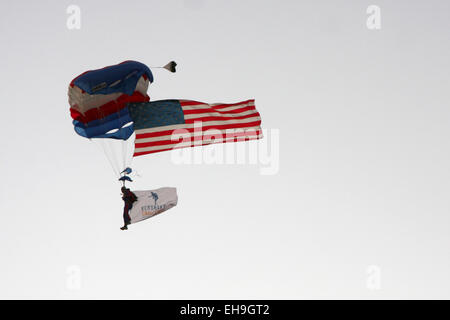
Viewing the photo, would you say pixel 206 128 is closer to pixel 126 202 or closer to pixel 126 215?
pixel 126 202

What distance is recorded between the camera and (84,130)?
78.3ft

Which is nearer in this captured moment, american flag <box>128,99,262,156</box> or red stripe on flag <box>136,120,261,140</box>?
red stripe on flag <box>136,120,261,140</box>

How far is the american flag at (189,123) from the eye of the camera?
867 inches

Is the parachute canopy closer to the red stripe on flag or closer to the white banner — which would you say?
the red stripe on flag

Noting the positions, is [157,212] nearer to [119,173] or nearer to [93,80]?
[119,173]

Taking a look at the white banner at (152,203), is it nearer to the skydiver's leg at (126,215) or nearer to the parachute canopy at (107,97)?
the skydiver's leg at (126,215)

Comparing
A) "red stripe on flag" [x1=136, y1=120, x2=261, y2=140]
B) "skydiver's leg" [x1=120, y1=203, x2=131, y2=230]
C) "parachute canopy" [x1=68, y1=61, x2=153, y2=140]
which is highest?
"parachute canopy" [x1=68, y1=61, x2=153, y2=140]

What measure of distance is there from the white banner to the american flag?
5.36 feet

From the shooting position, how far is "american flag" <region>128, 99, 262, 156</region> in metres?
22.0

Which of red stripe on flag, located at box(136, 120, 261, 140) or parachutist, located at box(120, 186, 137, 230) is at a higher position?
red stripe on flag, located at box(136, 120, 261, 140)

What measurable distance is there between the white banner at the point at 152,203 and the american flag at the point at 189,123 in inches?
64.4

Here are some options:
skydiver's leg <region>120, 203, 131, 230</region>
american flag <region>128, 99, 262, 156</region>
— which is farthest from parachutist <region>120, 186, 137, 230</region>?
american flag <region>128, 99, 262, 156</region>
